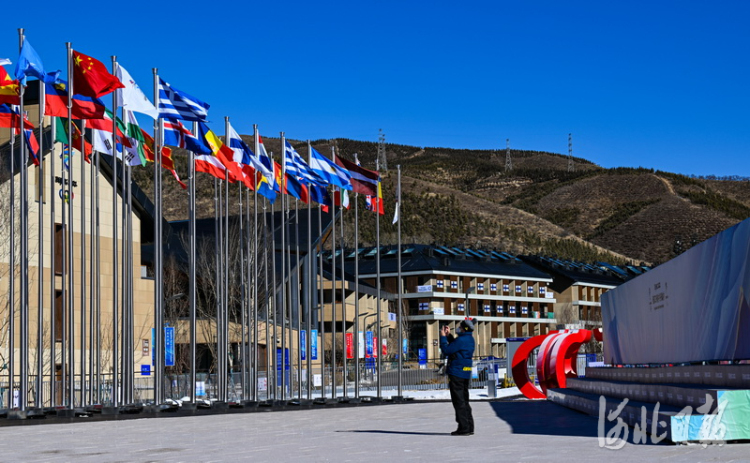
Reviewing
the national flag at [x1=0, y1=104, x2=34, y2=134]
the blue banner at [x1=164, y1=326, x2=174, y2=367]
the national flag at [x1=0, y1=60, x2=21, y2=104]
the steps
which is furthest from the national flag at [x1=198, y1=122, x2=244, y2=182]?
the steps

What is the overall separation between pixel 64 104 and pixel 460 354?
14.5m

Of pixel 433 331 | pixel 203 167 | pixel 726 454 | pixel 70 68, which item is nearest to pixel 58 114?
pixel 70 68

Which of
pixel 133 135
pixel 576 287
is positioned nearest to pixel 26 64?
pixel 133 135

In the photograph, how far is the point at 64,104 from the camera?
27672 millimetres

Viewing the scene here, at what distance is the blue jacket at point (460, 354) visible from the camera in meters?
17.2

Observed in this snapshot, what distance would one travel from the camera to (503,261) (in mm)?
135250

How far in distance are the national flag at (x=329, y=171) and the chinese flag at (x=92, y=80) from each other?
1001 cm

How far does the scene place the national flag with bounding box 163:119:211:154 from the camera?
28.8 meters

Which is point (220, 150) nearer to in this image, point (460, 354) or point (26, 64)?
point (26, 64)

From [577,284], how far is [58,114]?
383 ft

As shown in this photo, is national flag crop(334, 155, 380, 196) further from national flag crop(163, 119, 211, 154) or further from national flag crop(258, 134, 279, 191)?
national flag crop(163, 119, 211, 154)

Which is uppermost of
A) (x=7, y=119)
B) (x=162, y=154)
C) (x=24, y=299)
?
(x=7, y=119)

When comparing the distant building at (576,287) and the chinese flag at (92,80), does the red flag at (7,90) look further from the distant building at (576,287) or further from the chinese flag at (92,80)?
the distant building at (576,287)

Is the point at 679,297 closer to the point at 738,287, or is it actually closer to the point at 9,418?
the point at 738,287
